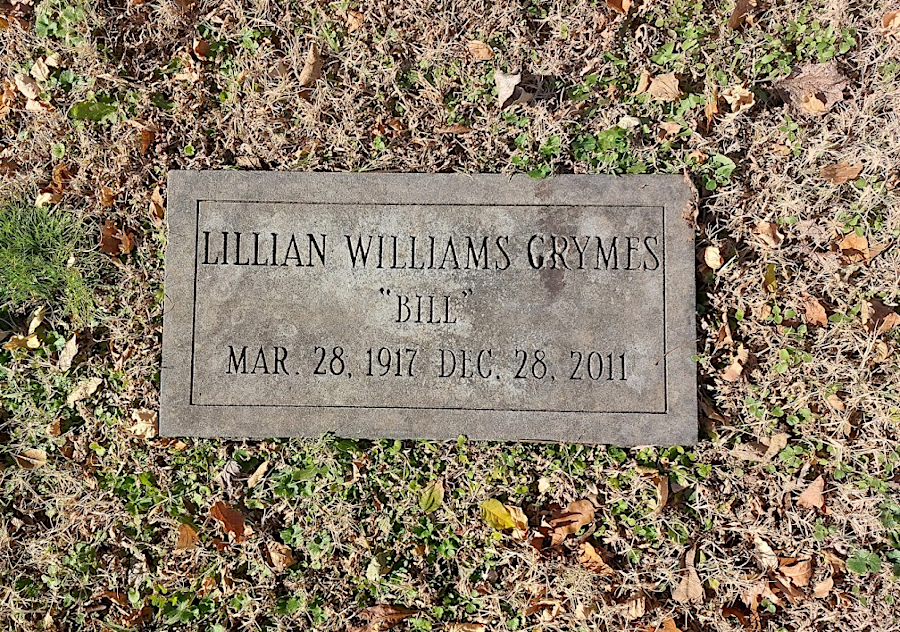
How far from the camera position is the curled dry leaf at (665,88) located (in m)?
2.74

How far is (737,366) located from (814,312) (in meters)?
0.42

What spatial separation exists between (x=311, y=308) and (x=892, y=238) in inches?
103

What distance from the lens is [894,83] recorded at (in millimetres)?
2748

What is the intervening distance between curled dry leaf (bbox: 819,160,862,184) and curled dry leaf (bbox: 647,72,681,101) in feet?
2.44

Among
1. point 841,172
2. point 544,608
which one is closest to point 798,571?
point 544,608

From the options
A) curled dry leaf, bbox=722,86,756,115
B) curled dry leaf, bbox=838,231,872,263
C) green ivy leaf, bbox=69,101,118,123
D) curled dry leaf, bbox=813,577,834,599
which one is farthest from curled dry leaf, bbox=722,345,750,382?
green ivy leaf, bbox=69,101,118,123

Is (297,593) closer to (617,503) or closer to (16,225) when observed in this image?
(617,503)

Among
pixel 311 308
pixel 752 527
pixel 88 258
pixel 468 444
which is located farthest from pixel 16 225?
pixel 752 527

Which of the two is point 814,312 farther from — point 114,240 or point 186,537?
point 114,240

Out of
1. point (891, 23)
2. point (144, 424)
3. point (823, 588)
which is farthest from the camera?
point (891, 23)

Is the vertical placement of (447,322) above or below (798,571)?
above

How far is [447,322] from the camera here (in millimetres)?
2633

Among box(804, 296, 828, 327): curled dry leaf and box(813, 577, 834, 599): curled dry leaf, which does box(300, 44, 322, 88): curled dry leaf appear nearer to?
box(804, 296, 828, 327): curled dry leaf

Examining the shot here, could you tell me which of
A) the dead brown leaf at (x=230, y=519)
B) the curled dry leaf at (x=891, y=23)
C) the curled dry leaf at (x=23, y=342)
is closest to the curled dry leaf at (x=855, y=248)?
the curled dry leaf at (x=891, y=23)
